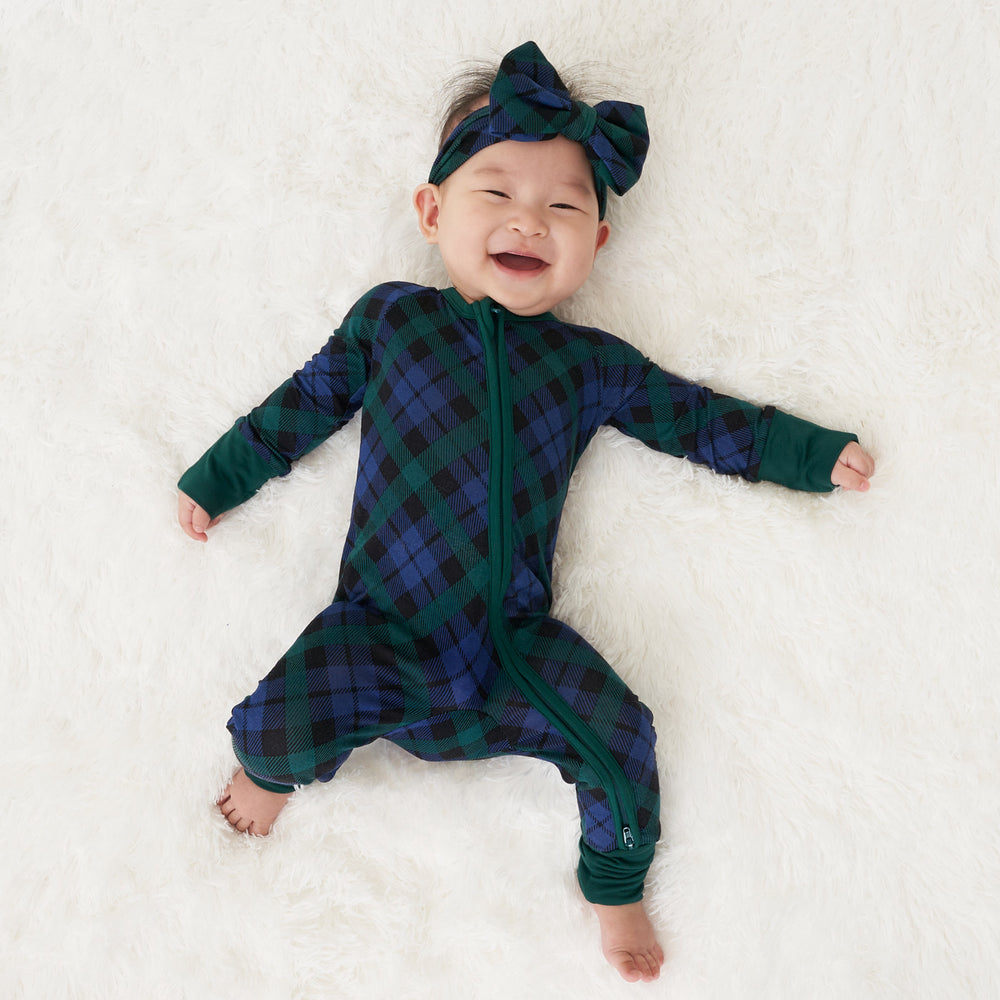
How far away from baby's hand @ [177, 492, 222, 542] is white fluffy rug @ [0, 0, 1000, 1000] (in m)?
0.04

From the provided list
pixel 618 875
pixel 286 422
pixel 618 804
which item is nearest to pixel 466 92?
pixel 286 422

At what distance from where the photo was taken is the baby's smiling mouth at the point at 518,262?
1.20 meters

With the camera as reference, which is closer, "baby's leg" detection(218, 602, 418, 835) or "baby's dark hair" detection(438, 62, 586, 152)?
"baby's leg" detection(218, 602, 418, 835)

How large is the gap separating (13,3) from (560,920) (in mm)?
1701

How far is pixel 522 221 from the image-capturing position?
3.79ft

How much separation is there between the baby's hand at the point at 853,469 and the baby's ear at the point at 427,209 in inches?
27.7

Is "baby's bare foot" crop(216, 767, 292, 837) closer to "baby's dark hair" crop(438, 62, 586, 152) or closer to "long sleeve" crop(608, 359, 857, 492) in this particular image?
"long sleeve" crop(608, 359, 857, 492)

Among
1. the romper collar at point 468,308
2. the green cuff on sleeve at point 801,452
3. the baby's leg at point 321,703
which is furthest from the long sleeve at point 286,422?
the green cuff on sleeve at point 801,452

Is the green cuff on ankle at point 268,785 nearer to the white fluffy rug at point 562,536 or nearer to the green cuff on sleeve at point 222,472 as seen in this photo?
the white fluffy rug at point 562,536

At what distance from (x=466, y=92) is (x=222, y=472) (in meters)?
0.72

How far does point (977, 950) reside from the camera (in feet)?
3.87

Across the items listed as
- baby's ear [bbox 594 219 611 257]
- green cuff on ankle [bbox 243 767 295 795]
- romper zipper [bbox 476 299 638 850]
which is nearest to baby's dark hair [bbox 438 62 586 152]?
baby's ear [bbox 594 219 611 257]

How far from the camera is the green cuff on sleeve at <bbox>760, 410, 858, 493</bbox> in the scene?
1228mm

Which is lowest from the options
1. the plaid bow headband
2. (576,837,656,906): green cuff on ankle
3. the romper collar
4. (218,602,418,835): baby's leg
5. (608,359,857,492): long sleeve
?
(576,837,656,906): green cuff on ankle
